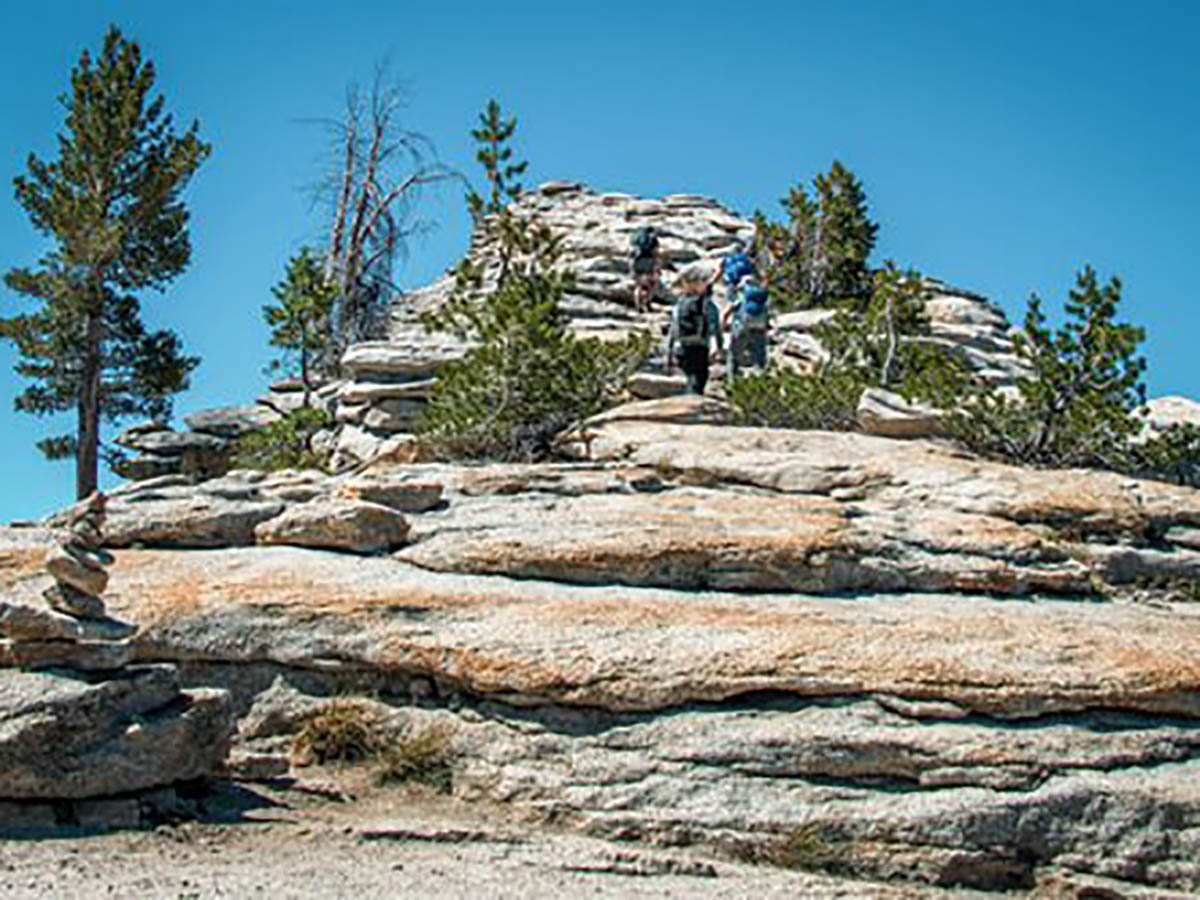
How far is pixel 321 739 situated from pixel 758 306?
14.4 m

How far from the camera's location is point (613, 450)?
53.7ft

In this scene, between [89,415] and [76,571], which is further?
[89,415]

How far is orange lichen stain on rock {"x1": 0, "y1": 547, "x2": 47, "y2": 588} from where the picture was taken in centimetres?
1178

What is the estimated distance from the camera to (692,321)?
20078mm

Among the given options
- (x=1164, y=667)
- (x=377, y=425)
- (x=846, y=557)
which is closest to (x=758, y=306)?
(x=377, y=425)

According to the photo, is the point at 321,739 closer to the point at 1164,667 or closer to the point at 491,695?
the point at 491,695

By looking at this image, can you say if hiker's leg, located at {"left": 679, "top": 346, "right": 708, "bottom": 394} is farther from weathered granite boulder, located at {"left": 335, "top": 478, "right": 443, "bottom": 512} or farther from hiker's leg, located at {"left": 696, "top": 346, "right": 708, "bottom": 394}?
weathered granite boulder, located at {"left": 335, "top": 478, "right": 443, "bottom": 512}

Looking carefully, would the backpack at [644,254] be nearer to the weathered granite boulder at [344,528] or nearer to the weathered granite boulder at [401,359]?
the weathered granite boulder at [401,359]

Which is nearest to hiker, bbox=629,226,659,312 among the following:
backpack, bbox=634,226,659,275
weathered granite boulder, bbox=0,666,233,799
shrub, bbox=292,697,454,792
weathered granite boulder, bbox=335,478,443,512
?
backpack, bbox=634,226,659,275

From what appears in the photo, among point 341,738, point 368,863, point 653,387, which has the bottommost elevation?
point 368,863

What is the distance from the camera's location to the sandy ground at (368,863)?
7645 millimetres

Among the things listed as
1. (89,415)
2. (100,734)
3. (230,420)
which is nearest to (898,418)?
(100,734)

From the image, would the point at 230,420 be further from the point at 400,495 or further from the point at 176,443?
the point at 400,495

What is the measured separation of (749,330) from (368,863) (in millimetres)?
16578
